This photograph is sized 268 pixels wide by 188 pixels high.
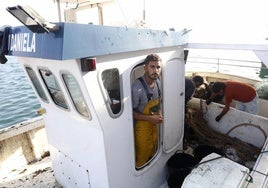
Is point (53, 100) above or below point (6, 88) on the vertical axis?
above

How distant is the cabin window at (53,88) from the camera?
263 cm

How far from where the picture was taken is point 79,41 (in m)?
1.86

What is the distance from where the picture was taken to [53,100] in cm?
295

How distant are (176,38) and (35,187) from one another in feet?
10.5

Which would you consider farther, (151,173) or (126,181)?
(151,173)

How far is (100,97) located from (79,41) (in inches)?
24.3

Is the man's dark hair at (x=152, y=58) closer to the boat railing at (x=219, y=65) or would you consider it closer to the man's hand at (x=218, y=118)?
the man's hand at (x=218, y=118)

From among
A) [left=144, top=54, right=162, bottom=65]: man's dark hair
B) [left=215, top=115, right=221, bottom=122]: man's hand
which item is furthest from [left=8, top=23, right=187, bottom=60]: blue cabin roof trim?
[left=215, top=115, right=221, bottom=122]: man's hand

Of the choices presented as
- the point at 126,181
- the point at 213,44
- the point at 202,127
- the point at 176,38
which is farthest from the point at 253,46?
the point at 126,181

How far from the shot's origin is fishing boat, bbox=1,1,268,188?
196 centimetres

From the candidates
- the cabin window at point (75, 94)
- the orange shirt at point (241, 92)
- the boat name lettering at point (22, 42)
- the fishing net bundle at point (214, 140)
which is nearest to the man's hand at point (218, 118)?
the fishing net bundle at point (214, 140)

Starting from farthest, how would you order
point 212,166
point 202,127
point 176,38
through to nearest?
point 202,127 → point 176,38 → point 212,166

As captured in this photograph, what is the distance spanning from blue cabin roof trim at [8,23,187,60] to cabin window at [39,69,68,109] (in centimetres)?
41

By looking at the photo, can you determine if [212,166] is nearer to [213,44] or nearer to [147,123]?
[147,123]
